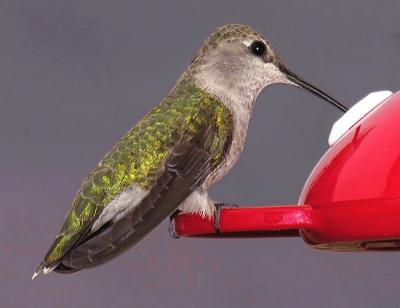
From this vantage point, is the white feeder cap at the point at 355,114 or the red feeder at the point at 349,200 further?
the white feeder cap at the point at 355,114

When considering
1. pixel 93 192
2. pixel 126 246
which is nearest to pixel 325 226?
pixel 126 246

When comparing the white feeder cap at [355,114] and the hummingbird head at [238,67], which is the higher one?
the hummingbird head at [238,67]

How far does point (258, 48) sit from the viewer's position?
206 centimetres

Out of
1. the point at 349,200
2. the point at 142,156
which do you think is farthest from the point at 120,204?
the point at 349,200

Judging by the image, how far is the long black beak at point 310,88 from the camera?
6.41 feet

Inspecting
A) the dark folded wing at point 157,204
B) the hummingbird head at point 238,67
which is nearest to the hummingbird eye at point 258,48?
the hummingbird head at point 238,67

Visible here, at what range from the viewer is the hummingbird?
5.40 ft

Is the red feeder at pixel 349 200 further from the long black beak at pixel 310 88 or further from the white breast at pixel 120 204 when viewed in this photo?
the long black beak at pixel 310 88

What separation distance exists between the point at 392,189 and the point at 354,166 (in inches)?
4.7

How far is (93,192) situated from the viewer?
1.92 meters

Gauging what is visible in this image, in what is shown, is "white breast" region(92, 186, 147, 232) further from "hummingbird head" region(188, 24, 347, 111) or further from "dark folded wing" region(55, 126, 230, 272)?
"hummingbird head" region(188, 24, 347, 111)

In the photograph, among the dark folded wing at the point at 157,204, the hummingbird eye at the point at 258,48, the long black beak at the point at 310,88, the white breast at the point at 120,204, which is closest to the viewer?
the dark folded wing at the point at 157,204

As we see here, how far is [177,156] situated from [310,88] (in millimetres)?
373

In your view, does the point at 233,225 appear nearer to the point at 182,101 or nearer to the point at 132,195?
the point at 132,195
